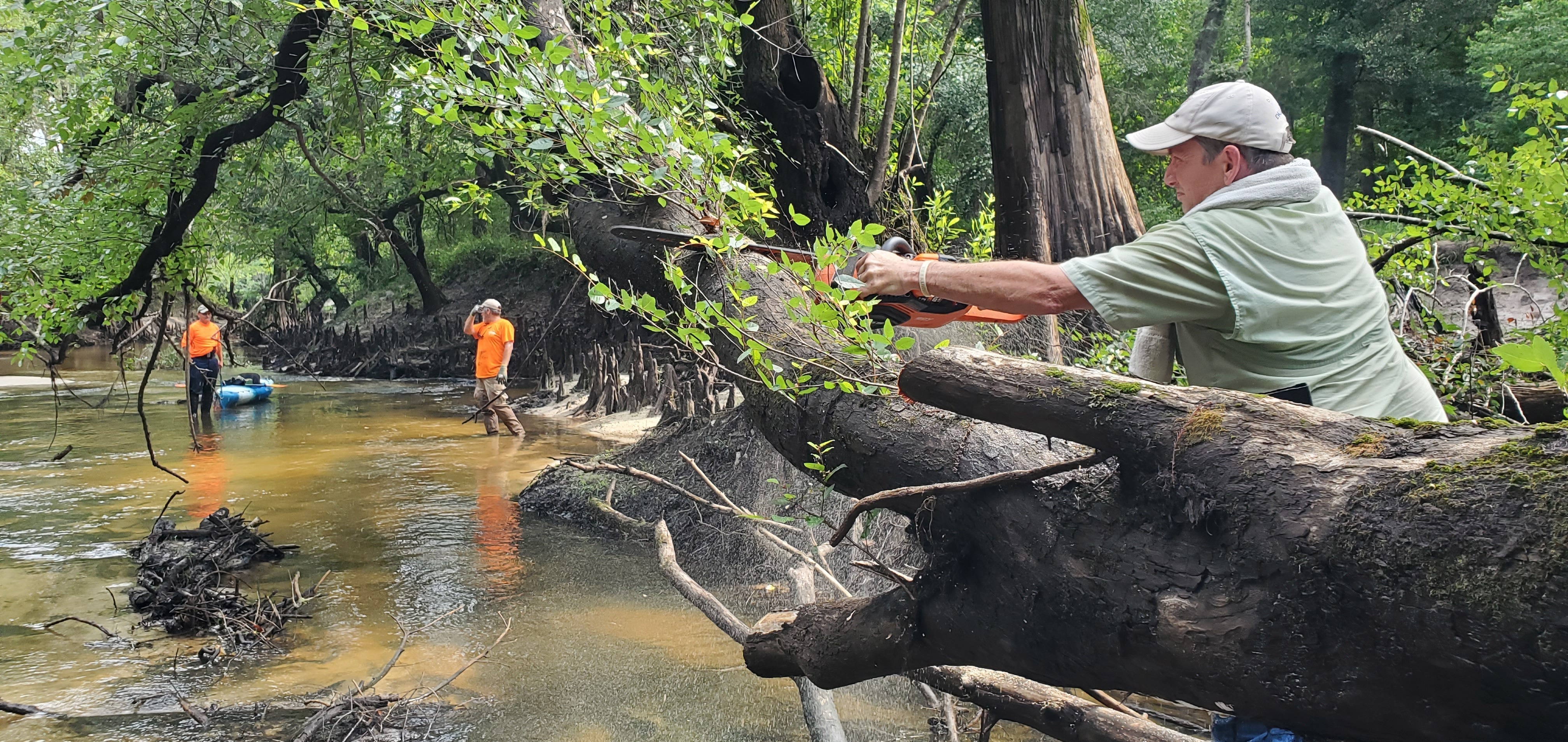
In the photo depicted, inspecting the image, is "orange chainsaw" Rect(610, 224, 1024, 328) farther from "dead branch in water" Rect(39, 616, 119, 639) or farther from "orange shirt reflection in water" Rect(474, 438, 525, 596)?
"orange shirt reflection in water" Rect(474, 438, 525, 596)

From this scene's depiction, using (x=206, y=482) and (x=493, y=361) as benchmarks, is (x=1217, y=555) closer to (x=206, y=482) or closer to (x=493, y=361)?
(x=206, y=482)

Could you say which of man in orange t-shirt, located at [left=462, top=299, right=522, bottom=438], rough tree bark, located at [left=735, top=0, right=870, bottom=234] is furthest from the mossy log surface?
man in orange t-shirt, located at [left=462, top=299, right=522, bottom=438]

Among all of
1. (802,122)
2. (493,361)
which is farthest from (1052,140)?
(493,361)

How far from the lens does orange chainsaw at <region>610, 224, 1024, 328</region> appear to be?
226cm

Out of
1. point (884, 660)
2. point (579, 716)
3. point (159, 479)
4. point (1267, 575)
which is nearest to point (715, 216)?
point (884, 660)

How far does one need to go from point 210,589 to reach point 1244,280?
6.81m

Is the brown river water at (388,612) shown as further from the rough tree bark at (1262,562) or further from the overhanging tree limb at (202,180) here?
the rough tree bark at (1262,562)

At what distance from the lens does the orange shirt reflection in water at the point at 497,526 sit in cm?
771

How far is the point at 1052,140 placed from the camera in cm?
523

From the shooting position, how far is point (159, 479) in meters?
11.5

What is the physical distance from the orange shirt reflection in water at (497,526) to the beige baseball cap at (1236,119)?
629 centimetres

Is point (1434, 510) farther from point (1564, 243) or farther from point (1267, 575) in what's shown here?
point (1564, 243)

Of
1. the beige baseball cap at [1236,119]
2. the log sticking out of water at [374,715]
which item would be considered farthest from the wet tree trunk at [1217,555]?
the log sticking out of water at [374,715]

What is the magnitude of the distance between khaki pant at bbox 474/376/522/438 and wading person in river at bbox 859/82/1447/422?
12.2 m
